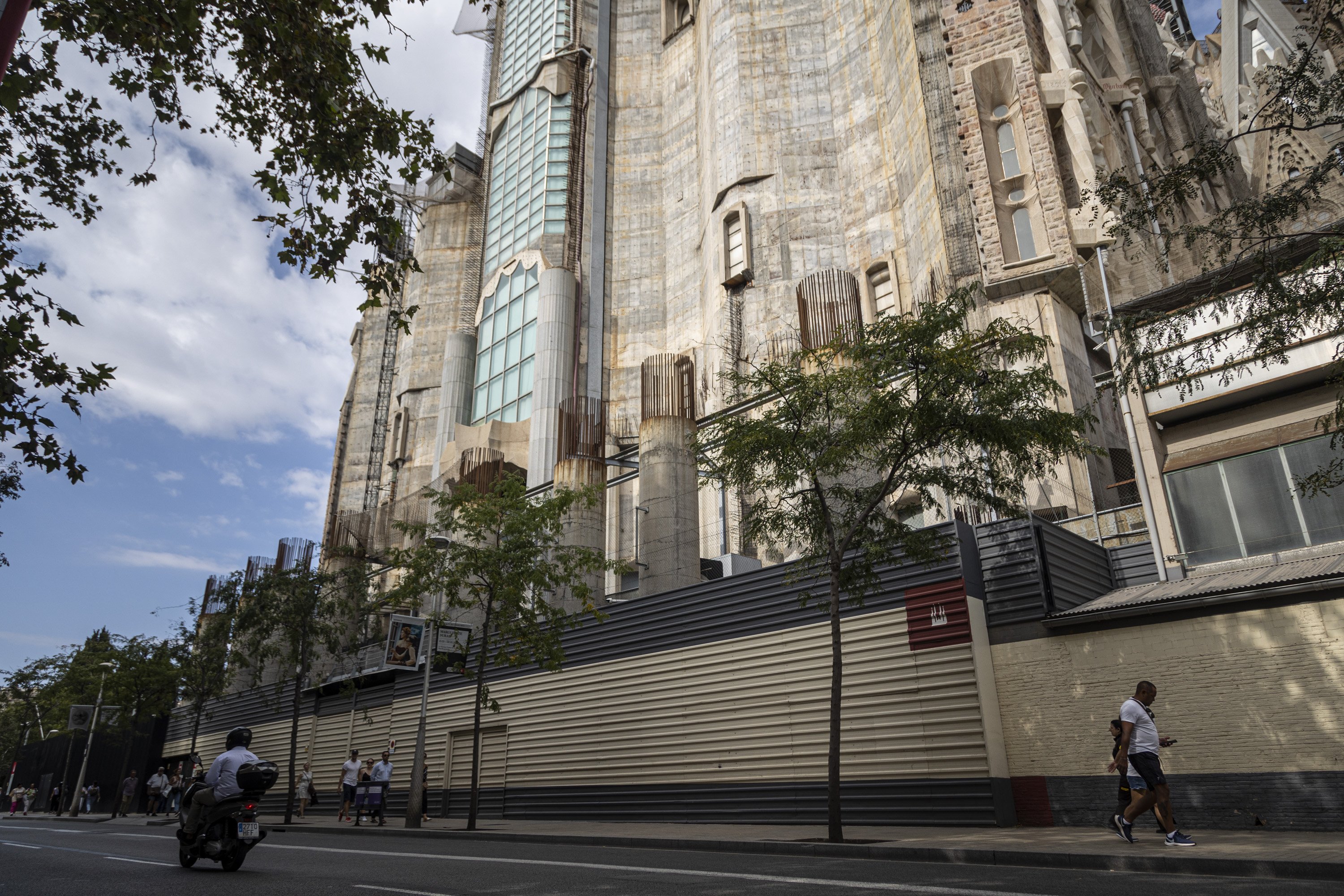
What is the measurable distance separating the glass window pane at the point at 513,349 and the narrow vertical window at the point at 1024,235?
24300 mm

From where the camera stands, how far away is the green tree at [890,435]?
1252cm

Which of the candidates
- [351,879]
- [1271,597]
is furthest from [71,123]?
[1271,597]

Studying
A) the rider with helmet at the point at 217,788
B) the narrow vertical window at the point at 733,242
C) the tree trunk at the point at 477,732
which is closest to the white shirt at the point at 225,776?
the rider with helmet at the point at 217,788

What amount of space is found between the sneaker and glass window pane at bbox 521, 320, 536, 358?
34967mm

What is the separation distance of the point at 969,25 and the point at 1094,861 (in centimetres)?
2534

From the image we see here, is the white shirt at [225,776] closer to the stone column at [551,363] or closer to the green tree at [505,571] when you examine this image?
the green tree at [505,571]

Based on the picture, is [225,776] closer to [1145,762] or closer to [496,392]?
[1145,762]

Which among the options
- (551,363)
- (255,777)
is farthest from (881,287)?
(255,777)

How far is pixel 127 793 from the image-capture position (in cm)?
3581

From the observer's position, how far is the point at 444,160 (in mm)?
10188

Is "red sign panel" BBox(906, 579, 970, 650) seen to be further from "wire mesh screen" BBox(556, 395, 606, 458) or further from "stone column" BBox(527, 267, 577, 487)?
"stone column" BBox(527, 267, 577, 487)

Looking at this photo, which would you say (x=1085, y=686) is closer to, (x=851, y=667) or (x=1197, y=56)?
(x=851, y=667)

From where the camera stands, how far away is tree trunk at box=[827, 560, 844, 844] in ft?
36.3

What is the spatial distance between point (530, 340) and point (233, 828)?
3402 centimetres
